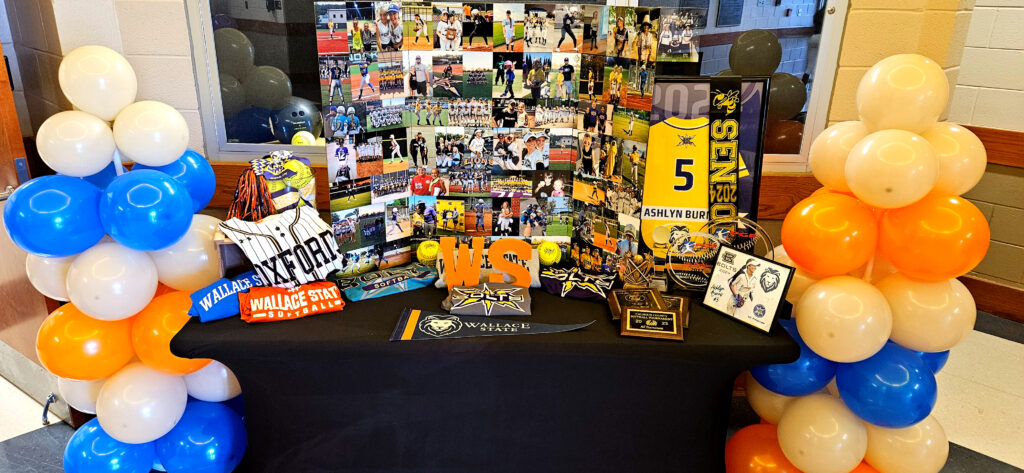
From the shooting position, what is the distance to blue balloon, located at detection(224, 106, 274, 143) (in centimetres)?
239

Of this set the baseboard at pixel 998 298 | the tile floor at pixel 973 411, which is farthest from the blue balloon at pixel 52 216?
the baseboard at pixel 998 298

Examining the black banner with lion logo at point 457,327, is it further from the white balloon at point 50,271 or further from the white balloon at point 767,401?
the white balloon at point 50,271

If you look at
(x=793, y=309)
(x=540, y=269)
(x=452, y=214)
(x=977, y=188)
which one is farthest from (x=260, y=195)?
(x=977, y=188)

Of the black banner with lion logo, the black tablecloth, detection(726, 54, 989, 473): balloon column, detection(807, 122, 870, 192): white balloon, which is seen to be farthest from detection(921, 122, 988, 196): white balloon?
the black banner with lion logo

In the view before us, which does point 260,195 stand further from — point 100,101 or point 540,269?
point 540,269

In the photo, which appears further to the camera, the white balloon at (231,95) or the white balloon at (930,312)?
the white balloon at (231,95)

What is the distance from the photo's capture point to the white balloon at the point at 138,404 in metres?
1.71

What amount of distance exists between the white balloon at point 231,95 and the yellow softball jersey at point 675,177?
1483 mm

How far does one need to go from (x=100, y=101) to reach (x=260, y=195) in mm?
441

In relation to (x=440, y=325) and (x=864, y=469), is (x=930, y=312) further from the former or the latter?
(x=440, y=325)

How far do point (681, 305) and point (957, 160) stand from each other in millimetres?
737

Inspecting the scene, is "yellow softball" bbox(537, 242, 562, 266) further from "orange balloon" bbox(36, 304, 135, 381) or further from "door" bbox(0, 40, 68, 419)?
"door" bbox(0, 40, 68, 419)

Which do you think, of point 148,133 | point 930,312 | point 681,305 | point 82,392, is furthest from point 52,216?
point 930,312

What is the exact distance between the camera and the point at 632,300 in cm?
179
